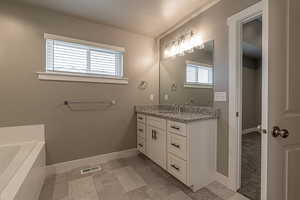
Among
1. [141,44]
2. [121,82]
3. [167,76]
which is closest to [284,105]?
[167,76]

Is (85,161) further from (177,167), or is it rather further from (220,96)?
(220,96)

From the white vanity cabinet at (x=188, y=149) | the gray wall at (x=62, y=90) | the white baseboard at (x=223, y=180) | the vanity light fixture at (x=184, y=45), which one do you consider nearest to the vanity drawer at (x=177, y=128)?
the white vanity cabinet at (x=188, y=149)

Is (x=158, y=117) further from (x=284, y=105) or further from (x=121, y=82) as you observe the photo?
(x=284, y=105)

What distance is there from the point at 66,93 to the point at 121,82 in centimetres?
87

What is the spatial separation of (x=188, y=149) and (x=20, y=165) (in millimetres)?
1622

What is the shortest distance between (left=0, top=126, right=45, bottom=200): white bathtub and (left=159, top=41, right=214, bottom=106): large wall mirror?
2045mm

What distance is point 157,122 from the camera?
2029 mm

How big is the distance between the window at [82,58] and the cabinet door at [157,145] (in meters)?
1.15

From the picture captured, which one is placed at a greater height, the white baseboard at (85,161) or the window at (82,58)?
the window at (82,58)

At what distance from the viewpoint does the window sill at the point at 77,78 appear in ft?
6.47

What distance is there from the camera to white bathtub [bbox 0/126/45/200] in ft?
3.20

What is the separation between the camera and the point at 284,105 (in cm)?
92

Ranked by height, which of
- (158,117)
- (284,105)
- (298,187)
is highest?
(284,105)

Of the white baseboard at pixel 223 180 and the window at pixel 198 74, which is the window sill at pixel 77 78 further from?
the white baseboard at pixel 223 180
